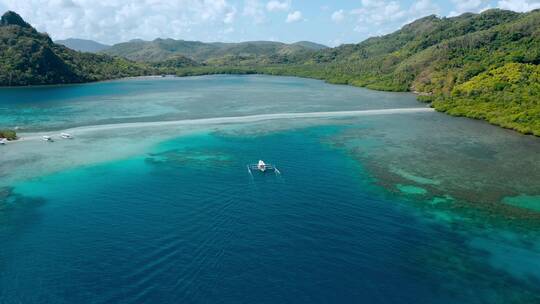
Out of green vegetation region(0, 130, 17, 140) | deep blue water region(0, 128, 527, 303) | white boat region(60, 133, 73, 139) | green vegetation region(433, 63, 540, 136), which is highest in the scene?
green vegetation region(433, 63, 540, 136)

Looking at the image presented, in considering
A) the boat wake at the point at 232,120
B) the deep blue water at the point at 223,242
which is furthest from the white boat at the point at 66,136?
the deep blue water at the point at 223,242

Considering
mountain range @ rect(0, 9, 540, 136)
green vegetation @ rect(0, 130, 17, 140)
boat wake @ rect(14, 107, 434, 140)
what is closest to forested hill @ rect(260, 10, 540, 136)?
mountain range @ rect(0, 9, 540, 136)

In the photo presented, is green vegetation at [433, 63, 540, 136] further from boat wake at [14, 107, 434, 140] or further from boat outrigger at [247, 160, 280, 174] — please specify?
boat outrigger at [247, 160, 280, 174]

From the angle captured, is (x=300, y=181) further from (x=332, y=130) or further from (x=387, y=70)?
(x=387, y=70)

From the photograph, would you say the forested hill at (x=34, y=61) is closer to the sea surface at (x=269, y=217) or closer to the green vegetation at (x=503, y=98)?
the sea surface at (x=269, y=217)

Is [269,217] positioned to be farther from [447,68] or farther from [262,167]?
[447,68]

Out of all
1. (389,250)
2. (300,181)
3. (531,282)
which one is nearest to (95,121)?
(300,181)

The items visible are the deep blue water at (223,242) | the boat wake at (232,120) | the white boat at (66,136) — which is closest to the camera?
the deep blue water at (223,242)
